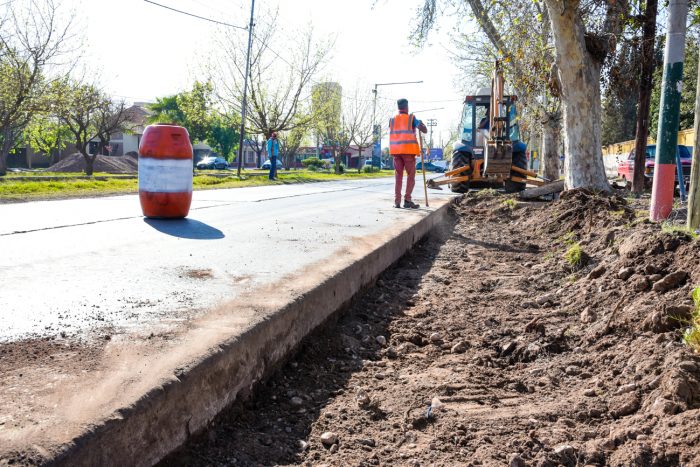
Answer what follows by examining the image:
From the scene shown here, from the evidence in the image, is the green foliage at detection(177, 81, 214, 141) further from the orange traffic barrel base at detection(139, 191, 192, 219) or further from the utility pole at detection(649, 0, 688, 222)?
the utility pole at detection(649, 0, 688, 222)

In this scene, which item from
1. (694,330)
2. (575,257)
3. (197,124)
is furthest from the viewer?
(197,124)

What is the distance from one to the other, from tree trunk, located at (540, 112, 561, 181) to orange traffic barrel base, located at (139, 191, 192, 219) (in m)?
16.3

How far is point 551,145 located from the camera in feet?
72.5

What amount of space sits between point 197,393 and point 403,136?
8572 mm

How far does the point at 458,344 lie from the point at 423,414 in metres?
1.12

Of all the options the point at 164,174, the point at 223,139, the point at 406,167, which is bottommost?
the point at 164,174

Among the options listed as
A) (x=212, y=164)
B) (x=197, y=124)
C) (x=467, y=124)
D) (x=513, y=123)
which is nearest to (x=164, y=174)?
(x=467, y=124)

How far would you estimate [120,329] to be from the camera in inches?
116

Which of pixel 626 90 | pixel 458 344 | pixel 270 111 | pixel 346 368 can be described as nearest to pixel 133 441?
pixel 346 368

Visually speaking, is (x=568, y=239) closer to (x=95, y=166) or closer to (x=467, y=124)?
(x=467, y=124)

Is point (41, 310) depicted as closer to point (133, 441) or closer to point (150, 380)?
point (150, 380)

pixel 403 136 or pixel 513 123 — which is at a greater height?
pixel 513 123

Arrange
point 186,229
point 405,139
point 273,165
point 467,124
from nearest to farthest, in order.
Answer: point 186,229, point 405,139, point 467,124, point 273,165

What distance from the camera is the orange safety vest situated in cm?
1048
